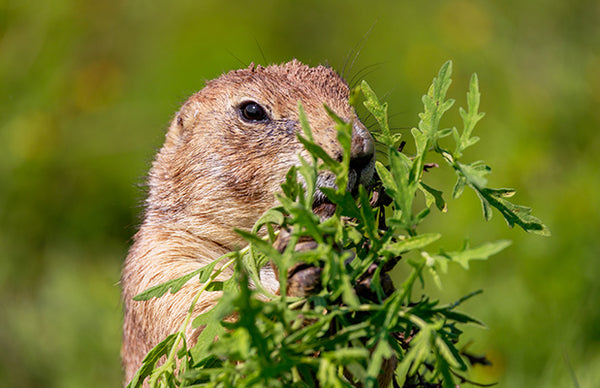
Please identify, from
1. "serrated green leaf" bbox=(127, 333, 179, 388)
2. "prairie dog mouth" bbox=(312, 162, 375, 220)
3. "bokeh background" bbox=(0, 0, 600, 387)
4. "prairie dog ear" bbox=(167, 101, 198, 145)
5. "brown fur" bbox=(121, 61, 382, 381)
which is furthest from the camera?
"bokeh background" bbox=(0, 0, 600, 387)

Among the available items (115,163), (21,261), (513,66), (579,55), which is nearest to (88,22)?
(115,163)

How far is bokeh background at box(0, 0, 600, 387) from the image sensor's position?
17.4 feet

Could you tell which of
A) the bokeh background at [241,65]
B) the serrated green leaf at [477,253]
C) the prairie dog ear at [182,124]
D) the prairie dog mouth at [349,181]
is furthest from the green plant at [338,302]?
the bokeh background at [241,65]

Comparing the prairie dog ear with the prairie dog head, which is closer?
the prairie dog head

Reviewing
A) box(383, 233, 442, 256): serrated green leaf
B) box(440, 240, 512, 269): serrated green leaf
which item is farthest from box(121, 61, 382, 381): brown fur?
box(440, 240, 512, 269): serrated green leaf

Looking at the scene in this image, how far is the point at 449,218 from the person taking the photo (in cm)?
619

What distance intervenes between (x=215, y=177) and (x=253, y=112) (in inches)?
15.2

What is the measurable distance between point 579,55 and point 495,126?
1634 mm

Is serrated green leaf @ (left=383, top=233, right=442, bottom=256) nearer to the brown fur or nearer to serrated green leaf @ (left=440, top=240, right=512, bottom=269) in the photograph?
serrated green leaf @ (left=440, top=240, right=512, bottom=269)

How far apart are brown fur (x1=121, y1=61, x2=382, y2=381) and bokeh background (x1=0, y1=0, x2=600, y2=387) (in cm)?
58

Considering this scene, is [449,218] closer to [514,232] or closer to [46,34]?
[514,232]

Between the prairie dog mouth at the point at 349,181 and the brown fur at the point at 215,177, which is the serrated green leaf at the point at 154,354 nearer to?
the brown fur at the point at 215,177

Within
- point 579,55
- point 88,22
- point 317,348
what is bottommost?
point 317,348

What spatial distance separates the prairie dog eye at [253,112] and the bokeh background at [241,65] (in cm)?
68
